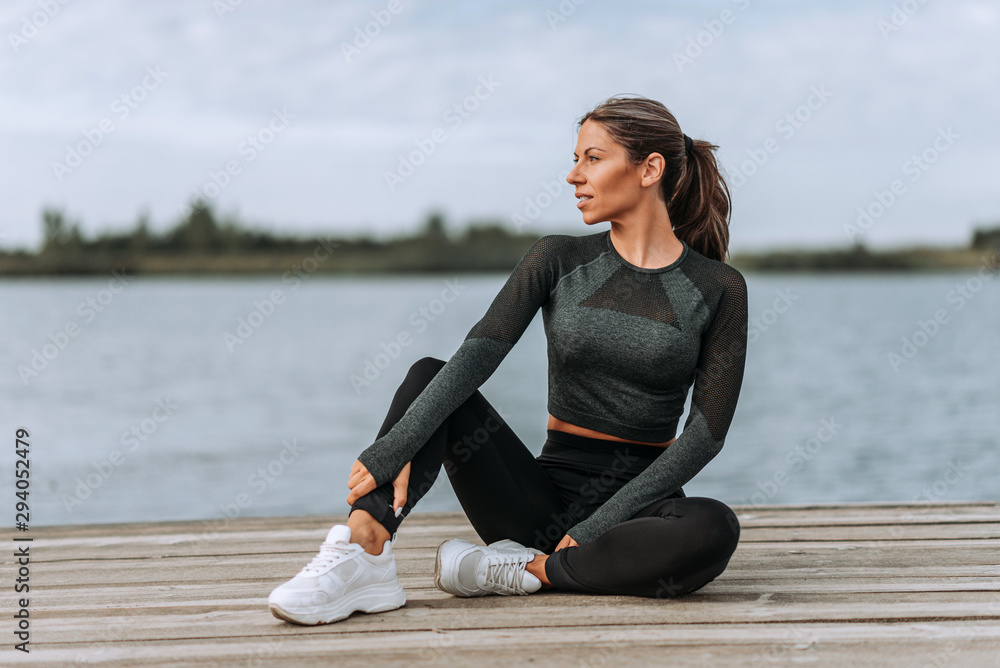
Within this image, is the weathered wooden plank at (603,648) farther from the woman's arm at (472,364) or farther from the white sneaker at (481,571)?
the woman's arm at (472,364)

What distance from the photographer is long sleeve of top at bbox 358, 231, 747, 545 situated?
80.6 inches

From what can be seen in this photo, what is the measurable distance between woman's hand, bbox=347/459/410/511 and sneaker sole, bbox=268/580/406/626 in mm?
177

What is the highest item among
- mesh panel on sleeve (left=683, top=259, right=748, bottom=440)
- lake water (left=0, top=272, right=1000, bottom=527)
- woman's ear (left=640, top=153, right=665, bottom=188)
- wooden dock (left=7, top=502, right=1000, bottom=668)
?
woman's ear (left=640, top=153, right=665, bottom=188)

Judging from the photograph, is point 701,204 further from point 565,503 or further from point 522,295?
point 565,503

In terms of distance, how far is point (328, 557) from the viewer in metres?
1.90

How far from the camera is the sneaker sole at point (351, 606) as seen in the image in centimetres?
186

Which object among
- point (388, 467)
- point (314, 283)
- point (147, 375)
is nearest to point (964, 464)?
point (388, 467)

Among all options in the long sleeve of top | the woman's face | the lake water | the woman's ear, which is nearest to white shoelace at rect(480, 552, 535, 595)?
the long sleeve of top

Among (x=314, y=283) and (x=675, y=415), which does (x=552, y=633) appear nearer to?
(x=675, y=415)

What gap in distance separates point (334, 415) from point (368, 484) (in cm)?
907

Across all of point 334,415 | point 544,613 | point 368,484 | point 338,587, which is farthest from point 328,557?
point 334,415

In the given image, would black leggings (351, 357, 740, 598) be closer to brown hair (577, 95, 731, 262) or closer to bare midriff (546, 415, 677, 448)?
bare midriff (546, 415, 677, 448)

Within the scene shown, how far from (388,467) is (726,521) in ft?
2.33

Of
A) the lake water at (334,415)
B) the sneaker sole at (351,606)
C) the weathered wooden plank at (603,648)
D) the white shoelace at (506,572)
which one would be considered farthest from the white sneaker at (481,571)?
the lake water at (334,415)
